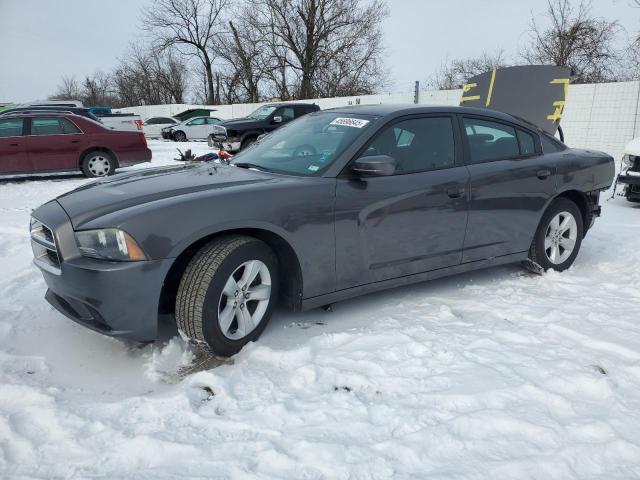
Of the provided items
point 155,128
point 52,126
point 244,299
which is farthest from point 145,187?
point 155,128

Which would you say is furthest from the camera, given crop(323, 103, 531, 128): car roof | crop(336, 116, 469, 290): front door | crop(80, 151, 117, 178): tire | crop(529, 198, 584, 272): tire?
crop(80, 151, 117, 178): tire

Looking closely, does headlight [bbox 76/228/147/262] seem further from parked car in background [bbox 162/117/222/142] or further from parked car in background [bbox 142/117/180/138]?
parked car in background [bbox 142/117/180/138]

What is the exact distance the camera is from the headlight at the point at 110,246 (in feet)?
8.35

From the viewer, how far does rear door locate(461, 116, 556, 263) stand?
12.7ft

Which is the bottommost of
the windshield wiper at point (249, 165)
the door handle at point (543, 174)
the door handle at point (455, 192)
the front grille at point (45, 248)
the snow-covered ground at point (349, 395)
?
the snow-covered ground at point (349, 395)

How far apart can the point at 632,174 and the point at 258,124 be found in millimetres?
9632

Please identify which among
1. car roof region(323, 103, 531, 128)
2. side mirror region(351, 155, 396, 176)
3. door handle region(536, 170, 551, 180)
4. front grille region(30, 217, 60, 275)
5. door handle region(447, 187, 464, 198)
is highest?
car roof region(323, 103, 531, 128)

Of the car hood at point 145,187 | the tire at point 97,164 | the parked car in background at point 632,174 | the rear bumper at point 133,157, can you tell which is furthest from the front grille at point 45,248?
the rear bumper at point 133,157

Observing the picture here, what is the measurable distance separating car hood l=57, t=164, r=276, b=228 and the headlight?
12 cm

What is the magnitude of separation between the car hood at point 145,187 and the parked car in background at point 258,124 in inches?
398

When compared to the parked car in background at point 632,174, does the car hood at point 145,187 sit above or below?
above

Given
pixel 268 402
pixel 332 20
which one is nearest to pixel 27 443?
pixel 268 402

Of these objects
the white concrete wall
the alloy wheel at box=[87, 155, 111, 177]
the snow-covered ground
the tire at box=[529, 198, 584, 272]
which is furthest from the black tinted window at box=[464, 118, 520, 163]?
the white concrete wall

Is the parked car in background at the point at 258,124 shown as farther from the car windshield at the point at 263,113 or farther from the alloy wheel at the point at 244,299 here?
the alloy wheel at the point at 244,299
